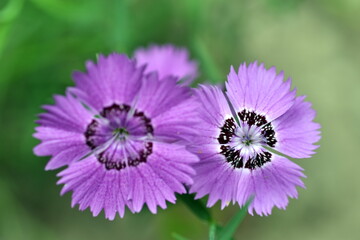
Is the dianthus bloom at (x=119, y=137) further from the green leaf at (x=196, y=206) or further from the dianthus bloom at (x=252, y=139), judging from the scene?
the green leaf at (x=196, y=206)

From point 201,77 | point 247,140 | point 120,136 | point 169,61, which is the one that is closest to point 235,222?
point 247,140

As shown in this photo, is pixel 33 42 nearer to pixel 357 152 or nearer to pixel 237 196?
pixel 237 196

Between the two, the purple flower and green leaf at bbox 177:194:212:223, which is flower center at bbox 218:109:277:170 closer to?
green leaf at bbox 177:194:212:223

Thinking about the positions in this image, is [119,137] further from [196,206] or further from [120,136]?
[196,206]

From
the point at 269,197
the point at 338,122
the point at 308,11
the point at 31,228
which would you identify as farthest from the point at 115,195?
the point at 308,11

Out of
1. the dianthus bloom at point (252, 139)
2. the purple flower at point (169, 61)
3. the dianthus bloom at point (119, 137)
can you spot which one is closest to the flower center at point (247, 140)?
the dianthus bloom at point (252, 139)

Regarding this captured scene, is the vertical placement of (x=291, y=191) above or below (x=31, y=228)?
below

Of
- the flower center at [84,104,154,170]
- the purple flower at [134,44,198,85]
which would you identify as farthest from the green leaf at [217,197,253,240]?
the purple flower at [134,44,198,85]
